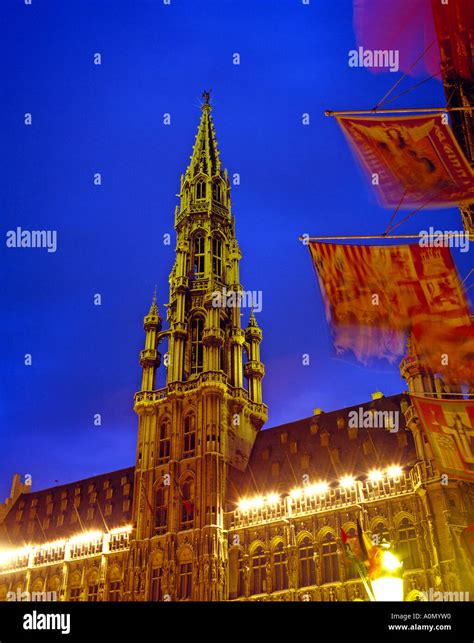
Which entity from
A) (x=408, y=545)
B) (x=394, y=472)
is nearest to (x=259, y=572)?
(x=408, y=545)

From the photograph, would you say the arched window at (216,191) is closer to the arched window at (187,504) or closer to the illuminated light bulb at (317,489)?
the arched window at (187,504)

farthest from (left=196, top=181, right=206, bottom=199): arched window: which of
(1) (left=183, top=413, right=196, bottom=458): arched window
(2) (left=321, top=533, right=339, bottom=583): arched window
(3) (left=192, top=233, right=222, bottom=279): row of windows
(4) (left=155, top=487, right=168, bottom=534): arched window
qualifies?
(2) (left=321, top=533, right=339, bottom=583): arched window

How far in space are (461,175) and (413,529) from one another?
25779 mm

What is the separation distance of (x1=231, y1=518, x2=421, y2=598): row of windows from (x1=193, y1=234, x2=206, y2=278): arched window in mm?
26182

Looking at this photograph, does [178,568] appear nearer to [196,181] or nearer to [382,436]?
[382,436]

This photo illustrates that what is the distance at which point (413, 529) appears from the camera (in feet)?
135

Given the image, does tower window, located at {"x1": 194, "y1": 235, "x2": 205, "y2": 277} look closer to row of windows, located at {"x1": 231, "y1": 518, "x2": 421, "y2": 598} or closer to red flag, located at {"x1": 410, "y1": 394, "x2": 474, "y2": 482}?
row of windows, located at {"x1": 231, "y1": 518, "x2": 421, "y2": 598}

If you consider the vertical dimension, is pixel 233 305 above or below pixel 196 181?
below

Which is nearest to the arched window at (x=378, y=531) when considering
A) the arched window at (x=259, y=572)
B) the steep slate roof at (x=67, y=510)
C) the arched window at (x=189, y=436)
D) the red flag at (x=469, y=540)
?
the red flag at (x=469, y=540)

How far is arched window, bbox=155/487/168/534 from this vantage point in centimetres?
5062

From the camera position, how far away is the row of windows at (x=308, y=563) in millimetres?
40938

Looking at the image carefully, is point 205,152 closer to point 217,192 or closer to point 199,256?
point 217,192
